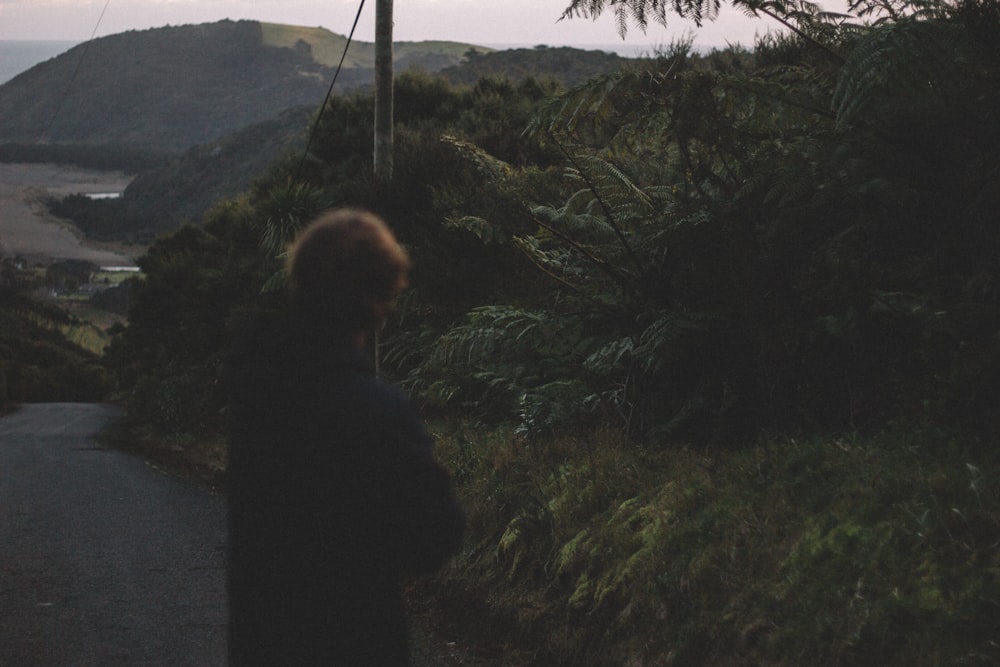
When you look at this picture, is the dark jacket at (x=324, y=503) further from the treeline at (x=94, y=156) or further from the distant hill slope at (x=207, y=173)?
the treeline at (x=94, y=156)

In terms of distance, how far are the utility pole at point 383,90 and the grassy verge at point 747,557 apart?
9.42 m

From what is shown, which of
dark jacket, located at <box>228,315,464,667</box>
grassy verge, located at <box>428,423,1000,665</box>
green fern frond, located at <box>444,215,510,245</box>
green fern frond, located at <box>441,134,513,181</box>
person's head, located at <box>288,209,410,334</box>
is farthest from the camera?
green fern frond, located at <box>444,215,510,245</box>

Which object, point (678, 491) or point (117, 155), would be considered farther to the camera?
point (117, 155)

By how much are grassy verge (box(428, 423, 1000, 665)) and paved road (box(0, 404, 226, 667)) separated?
180 centimetres

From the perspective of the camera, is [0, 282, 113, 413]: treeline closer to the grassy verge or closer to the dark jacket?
the grassy verge

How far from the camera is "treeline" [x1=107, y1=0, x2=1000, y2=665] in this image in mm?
A: 4508

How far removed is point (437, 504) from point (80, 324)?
163 metres

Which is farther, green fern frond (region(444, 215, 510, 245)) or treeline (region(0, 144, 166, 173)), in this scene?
treeline (region(0, 144, 166, 173))

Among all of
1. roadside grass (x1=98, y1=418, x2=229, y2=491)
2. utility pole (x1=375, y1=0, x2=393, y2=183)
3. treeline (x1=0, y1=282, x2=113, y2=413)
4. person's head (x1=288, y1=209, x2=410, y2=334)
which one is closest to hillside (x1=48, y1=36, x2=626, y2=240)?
treeline (x1=0, y1=282, x2=113, y2=413)

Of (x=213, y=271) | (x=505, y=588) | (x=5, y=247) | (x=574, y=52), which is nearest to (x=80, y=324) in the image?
(x=5, y=247)

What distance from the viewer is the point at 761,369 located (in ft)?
22.0

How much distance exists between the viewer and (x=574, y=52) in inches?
2832

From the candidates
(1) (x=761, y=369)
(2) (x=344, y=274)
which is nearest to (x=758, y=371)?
(1) (x=761, y=369)

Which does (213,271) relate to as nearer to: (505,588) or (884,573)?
(505,588)
